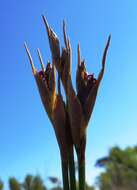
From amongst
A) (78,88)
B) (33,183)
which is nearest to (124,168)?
(33,183)

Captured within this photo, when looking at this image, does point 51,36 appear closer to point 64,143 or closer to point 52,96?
point 52,96

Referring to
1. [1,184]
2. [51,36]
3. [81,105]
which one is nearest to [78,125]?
[81,105]

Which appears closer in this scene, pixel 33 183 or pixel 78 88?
pixel 78 88

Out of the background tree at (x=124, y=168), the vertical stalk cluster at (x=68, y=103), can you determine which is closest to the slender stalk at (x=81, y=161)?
the vertical stalk cluster at (x=68, y=103)

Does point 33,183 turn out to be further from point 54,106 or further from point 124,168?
point 54,106

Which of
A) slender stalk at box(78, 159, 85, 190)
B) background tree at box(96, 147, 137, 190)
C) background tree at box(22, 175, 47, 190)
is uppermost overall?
background tree at box(22, 175, 47, 190)

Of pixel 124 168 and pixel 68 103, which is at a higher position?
pixel 124 168

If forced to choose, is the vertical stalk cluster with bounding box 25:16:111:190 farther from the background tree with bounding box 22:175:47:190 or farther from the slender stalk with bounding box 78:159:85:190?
the background tree with bounding box 22:175:47:190

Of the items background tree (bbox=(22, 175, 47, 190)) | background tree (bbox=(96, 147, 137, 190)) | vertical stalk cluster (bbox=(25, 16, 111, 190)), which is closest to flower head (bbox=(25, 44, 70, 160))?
vertical stalk cluster (bbox=(25, 16, 111, 190))
